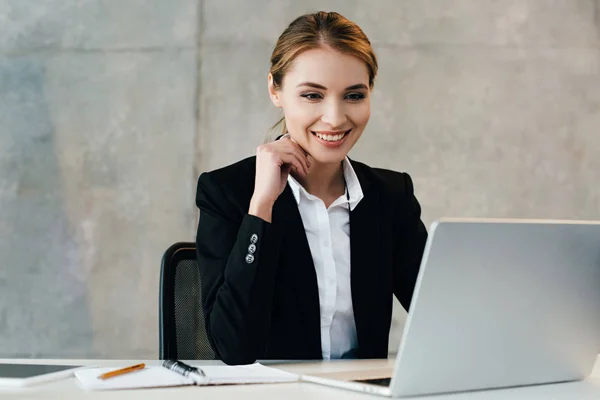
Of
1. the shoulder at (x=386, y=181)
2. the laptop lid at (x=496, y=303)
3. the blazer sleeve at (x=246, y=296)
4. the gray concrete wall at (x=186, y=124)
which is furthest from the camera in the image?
the gray concrete wall at (x=186, y=124)

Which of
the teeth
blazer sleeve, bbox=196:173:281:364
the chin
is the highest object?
the teeth

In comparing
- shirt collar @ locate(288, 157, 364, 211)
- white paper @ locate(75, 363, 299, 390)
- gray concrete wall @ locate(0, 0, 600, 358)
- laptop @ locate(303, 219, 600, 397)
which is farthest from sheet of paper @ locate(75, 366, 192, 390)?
gray concrete wall @ locate(0, 0, 600, 358)

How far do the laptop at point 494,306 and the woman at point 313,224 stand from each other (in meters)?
0.51

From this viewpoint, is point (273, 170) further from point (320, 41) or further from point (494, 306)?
point (494, 306)

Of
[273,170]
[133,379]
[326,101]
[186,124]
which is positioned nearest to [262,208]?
[273,170]

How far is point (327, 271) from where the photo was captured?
5.46 feet

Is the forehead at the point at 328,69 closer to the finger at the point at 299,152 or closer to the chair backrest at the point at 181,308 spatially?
the finger at the point at 299,152

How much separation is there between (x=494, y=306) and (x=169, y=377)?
48 cm

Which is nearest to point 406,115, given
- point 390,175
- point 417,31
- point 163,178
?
point 417,31

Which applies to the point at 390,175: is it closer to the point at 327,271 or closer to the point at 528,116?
the point at 327,271

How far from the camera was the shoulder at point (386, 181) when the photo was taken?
1844mm

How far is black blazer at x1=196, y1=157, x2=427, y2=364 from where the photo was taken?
1.48 metres

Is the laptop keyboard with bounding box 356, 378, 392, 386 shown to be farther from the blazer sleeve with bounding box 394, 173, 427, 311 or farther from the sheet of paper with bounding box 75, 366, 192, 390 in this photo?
the blazer sleeve with bounding box 394, 173, 427, 311

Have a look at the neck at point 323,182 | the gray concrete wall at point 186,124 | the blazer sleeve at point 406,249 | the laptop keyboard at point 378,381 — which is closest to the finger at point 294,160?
the neck at point 323,182
